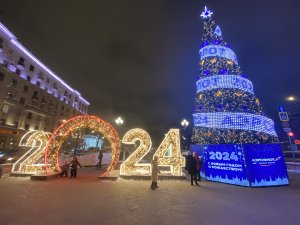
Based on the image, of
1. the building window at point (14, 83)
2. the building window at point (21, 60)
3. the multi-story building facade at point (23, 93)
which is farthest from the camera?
the building window at point (21, 60)

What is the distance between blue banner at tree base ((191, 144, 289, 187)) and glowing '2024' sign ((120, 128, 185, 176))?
3104 millimetres

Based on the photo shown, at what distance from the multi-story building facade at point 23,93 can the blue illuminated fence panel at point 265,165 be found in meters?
34.2

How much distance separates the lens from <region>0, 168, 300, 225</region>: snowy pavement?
501 cm

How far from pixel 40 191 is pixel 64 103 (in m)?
50.0

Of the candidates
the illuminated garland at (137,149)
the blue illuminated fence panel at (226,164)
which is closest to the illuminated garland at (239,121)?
the blue illuminated fence panel at (226,164)

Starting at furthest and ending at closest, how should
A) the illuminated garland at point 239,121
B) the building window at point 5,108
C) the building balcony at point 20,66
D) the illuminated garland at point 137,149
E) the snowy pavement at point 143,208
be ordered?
the building balcony at point 20,66, the building window at point 5,108, the illuminated garland at point 239,121, the illuminated garland at point 137,149, the snowy pavement at point 143,208

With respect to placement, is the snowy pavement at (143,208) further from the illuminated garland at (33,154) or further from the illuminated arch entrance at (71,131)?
the illuminated garland at (33,154)

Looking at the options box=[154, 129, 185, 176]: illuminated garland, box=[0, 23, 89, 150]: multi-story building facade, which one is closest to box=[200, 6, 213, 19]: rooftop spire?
box=[154, 129, 185, 176]: illuminated garland

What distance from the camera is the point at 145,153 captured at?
12.3 m

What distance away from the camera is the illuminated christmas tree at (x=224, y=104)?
1489 cm

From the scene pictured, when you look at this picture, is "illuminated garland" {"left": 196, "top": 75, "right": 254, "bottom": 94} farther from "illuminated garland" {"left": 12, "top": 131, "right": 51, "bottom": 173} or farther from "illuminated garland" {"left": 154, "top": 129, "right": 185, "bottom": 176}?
"illuminated garland" {"left": 12, "top": 131, "right": 51, "bottom": 173}

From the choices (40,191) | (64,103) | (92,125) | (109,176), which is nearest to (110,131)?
(92,125)

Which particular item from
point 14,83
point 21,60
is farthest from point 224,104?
point 21,60

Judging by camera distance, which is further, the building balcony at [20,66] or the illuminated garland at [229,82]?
the building balcony at [20,66]
